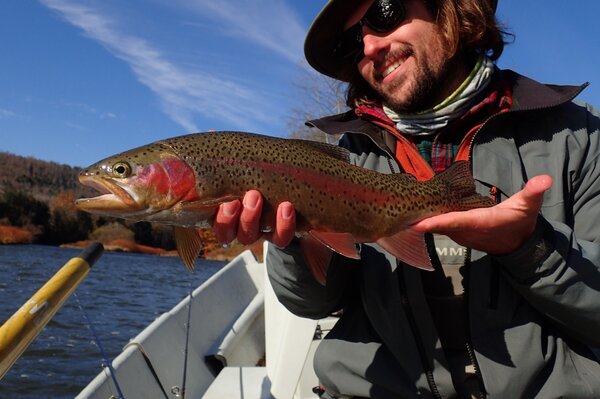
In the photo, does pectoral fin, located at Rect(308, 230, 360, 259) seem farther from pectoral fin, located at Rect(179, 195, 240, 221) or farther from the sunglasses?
the sunglasses

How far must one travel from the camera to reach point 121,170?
7.81ft

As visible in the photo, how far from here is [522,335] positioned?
2578 mm

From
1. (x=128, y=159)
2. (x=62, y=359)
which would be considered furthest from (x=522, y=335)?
(x=62, y=359)

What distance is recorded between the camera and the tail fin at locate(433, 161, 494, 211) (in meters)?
2.58

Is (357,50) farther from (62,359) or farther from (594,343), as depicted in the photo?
(62,359)

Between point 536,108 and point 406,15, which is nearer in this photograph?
point 536,108

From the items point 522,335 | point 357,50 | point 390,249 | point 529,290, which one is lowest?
point 522,335

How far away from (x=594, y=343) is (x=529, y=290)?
0.48 m

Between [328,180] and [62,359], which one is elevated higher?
[328,180]

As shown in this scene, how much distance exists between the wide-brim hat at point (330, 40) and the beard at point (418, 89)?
54cm

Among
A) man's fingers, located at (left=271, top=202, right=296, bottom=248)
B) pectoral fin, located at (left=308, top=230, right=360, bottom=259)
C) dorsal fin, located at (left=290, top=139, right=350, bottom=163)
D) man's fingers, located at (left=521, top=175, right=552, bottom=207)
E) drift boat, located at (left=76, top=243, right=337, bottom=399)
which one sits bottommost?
drift boat, located at (left=76, top=243, right=337, bottom=399)

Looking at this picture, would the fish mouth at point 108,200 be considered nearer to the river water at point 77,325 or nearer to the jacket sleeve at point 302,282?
the jacket sleeve at point 302,282

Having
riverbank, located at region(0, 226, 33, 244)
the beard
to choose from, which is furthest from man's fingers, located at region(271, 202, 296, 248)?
riverbank, located at region(0, 226, 33, 244)

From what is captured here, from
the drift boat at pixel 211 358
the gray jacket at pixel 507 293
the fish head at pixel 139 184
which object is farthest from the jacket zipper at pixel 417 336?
the drift boat at pixel 211 358
